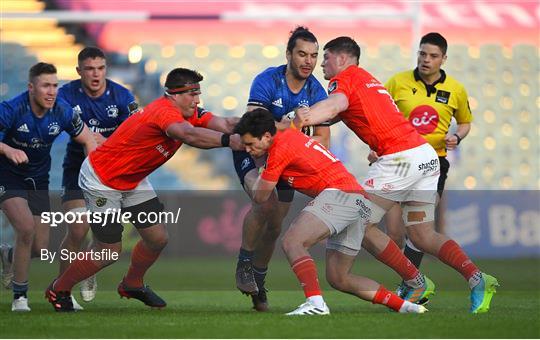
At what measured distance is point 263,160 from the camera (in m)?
9.66

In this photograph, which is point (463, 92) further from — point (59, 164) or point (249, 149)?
point (59, 164)

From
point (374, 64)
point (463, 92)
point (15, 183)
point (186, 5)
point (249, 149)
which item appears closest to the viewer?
point (249, 149)

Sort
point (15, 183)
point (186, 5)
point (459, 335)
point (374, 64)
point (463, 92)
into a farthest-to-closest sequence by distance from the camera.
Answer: point (186, 5) → point (374, 64) → point (463, 92) → point (15, 183) → point (459, 335)

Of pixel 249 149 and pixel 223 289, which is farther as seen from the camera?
pixel 223 289

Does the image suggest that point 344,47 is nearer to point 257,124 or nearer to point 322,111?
point 322,111

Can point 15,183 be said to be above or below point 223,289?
above

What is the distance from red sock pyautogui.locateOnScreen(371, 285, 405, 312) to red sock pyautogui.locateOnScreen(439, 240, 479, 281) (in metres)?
0.90

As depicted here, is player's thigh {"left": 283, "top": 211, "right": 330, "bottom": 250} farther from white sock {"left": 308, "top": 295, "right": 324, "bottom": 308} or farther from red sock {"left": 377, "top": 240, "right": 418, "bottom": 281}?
red sock {"left": 377, "top": 240, "right": 418, "bottom": 281}

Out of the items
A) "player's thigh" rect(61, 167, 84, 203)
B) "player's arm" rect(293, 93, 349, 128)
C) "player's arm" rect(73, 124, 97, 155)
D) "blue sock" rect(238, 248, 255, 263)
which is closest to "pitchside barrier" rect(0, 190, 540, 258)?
"player's thigh" rect(61, 167, 84, 203)

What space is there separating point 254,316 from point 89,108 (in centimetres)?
309

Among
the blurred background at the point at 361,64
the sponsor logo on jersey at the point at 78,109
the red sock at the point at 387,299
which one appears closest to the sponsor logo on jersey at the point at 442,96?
the red sock at the point at 387,299

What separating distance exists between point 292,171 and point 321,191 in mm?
279

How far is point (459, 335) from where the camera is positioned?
755 centimetres

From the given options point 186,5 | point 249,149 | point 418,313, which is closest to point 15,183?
point 249,149
